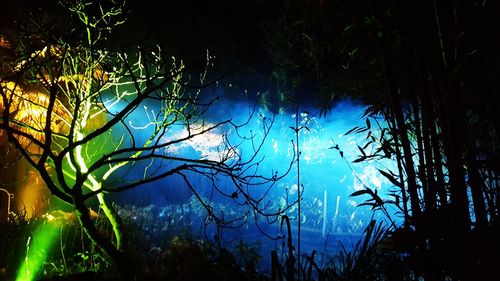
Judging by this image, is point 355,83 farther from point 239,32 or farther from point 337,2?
point 239,32

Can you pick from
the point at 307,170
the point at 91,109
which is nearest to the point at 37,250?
the point at 91,109

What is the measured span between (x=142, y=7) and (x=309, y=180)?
981 cm

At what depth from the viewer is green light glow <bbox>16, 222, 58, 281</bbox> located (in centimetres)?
363

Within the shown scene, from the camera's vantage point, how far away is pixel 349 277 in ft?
9.07

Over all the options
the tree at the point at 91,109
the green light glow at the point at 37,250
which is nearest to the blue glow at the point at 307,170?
the tree at the point at 91,109

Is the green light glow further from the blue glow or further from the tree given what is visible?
the blue glow

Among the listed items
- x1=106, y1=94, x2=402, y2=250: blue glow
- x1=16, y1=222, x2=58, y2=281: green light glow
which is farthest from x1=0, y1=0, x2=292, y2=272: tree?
x1=16, y1=222, x2=58, y2=281: green light glow

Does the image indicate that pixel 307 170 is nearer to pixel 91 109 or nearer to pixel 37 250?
pixel 91 109

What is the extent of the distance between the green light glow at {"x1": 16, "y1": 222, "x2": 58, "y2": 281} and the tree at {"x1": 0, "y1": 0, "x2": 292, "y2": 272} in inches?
33.0

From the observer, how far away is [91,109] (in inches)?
170

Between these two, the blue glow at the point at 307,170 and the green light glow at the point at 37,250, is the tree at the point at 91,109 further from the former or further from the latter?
the green light glow at the point at 37,250

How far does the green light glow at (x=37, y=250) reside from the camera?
363 cm

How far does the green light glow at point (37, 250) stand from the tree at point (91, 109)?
33.0 inches

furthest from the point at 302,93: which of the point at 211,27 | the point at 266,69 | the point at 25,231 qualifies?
the point at 25,231
